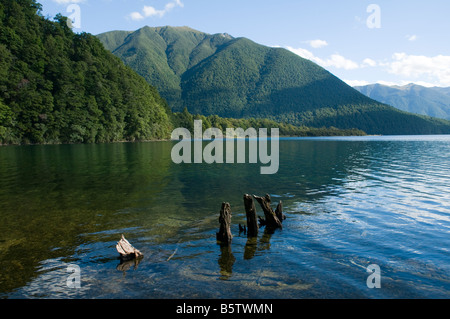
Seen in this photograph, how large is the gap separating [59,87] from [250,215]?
110m

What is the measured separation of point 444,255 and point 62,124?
352 ft

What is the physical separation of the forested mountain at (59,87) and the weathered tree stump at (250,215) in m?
90.5

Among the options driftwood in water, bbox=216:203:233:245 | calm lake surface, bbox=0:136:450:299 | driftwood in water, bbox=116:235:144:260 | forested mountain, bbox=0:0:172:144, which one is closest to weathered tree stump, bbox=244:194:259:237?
calm lake surface, bbox=0:136:450:299

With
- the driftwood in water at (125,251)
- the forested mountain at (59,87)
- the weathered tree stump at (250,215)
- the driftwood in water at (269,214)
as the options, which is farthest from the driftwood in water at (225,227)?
the forested mountain at (59,87)

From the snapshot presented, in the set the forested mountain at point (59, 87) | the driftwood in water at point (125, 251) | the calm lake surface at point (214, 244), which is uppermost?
the forested mountain at point (59, 87)

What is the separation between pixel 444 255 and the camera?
10055 millimetres

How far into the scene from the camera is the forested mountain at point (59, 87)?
289 feet

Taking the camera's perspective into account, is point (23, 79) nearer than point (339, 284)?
No

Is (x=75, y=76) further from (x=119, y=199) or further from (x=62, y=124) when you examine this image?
(x=119, y=199)

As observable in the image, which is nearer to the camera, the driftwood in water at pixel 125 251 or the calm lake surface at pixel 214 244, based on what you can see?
the calm lake surface at pixel 214 244

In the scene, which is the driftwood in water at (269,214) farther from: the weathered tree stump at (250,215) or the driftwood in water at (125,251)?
the driftwood in water at (125,251)

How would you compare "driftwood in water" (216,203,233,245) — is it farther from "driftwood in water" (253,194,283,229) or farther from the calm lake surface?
"driftwood in water" (253,194,283,229)

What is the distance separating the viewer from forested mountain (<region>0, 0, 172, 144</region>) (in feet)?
289

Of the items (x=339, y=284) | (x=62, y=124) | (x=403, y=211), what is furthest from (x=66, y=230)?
(x=62, y=124)
